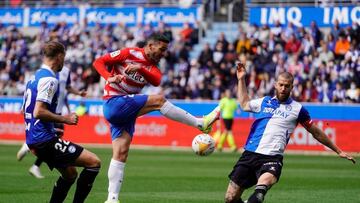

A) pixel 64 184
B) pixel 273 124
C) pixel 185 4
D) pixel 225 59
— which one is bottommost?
pixel 225 59

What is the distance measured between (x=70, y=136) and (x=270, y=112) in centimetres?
2315

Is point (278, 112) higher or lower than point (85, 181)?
higher

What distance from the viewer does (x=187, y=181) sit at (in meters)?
19.6

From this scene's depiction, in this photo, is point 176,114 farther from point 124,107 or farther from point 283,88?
point 283,88

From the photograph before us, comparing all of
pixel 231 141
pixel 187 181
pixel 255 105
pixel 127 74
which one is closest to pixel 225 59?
pixel 231 141

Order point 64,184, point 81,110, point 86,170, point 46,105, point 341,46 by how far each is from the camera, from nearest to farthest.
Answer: point 46,105, point 86,170, point 64,184, point 341,46, point 81,110

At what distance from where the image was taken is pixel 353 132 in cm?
3061

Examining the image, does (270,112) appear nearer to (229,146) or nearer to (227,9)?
(229,146)

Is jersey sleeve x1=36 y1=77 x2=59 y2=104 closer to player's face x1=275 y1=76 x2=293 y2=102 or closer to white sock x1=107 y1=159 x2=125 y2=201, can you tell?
white sock x1=107 y1=159 x2=125 y2=201

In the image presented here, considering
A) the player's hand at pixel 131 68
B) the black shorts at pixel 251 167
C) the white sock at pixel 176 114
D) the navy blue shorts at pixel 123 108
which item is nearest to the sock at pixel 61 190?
the navy blue shorts at pixel 123 108

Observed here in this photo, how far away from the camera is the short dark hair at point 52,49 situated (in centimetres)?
1166

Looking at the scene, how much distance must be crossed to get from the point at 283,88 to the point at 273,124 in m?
0.53

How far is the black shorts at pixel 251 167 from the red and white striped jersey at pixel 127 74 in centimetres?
186

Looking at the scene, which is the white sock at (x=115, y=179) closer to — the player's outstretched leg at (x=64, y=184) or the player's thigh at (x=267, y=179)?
the player's outstretched leg at (x=64, y=184)
